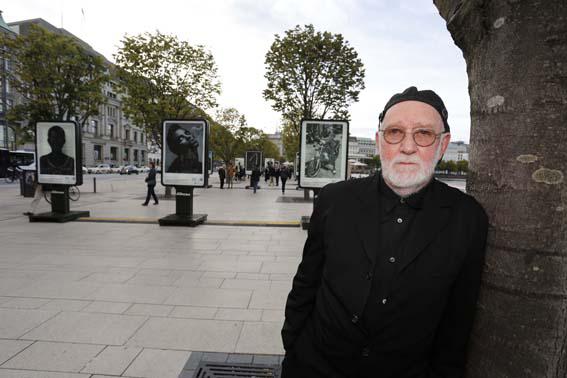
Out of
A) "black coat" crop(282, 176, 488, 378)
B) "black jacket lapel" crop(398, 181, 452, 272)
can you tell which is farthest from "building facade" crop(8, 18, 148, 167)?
"black jacket lapel" crop(398, 181, 452, 272)

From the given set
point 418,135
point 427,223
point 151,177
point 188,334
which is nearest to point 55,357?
point 188,334

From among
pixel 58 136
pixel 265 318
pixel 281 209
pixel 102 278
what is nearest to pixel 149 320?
pixel 265 318

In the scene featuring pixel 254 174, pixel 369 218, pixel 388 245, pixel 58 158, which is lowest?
pixel 254 174

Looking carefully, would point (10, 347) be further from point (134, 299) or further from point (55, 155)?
point (55, 155)

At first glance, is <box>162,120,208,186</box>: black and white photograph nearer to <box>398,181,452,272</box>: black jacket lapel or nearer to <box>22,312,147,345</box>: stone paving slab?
<box>22,312,147,345</box>: stone paving slab

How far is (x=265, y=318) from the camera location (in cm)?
387

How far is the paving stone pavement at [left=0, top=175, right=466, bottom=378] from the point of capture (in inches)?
118

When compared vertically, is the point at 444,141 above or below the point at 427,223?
above

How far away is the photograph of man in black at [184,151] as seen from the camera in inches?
399

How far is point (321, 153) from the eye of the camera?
10047 millimetres

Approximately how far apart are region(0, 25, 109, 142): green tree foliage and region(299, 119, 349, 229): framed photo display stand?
1187 cm

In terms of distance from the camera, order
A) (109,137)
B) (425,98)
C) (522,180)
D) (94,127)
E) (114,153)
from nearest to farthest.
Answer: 1. (522,180)
2. (425,98)
3. (94,127)
4. (109,137)
5. (114,153)

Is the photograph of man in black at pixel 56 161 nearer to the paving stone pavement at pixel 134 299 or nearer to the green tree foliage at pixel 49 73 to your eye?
the paving stone pavement at pixel 134 299

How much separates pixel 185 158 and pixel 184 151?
0.68 ft
